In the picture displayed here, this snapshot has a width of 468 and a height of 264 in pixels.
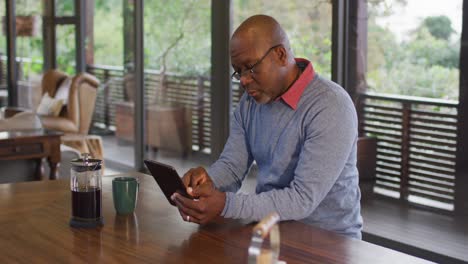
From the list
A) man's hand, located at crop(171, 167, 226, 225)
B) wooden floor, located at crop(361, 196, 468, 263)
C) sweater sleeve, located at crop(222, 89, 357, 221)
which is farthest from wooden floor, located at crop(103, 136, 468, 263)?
man's hand, located at crop(171, 167, 226, 225)

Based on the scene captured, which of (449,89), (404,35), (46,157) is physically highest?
(404,35)

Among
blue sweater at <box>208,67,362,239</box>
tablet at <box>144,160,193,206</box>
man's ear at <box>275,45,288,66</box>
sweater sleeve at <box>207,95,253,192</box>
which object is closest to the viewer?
tablet at <box>144,160,193,206</box>

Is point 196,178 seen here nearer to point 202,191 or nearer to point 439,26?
point 202,191

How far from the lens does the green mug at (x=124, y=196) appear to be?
217 cm

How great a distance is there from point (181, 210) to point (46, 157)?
2.67m

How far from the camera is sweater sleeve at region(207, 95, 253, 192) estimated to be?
2473 millimetres

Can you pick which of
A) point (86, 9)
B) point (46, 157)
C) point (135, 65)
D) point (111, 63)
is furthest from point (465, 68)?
point (86, 9)

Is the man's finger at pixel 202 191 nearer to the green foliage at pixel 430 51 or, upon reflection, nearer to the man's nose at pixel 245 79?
the man's nose at pixel 245 79

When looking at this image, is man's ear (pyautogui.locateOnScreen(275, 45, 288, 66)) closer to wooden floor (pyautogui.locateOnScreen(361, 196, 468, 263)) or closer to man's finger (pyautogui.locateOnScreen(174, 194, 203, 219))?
man's finger (pyautogui.locateOnScreen(174, 194, 203, 219))

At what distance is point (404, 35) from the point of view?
4043 mm

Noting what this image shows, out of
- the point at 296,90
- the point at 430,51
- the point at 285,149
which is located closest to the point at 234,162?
the point at 285,149

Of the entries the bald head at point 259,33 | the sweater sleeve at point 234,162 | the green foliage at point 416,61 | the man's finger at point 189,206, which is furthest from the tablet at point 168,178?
the green foliage at point 416,61

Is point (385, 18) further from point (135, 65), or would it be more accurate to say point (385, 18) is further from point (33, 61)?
point (33, 61)

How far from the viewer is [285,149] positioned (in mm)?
2340
